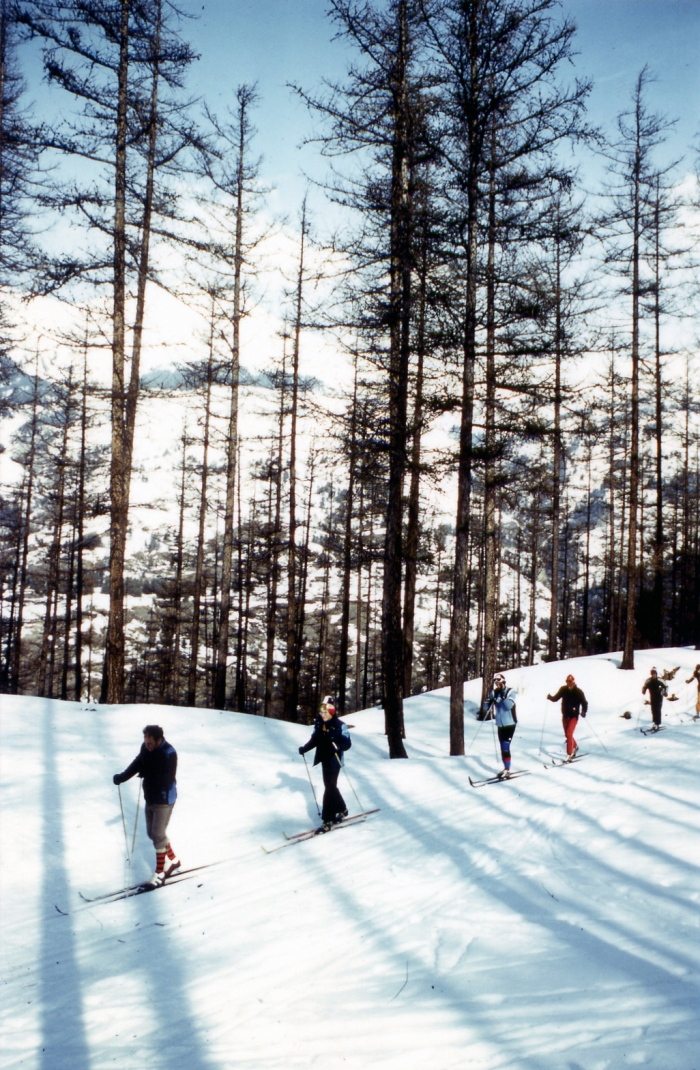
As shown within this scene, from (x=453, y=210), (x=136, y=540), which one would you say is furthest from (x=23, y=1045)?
(x=136, y=540)

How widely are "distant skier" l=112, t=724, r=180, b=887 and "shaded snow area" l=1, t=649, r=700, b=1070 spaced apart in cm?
46

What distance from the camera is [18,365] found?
15078mm

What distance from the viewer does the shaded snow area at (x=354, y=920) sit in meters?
3.39

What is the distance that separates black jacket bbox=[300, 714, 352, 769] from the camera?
7762mm

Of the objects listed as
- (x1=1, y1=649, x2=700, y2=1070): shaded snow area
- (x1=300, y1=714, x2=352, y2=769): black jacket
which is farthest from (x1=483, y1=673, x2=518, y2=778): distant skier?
(x1=300, y1=714, x2=352, y2=769): black jacket

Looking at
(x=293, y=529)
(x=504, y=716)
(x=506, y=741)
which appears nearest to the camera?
(x=506, y=741)

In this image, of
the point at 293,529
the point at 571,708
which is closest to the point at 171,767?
the point at 571,708

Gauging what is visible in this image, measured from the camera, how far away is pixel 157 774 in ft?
21.0

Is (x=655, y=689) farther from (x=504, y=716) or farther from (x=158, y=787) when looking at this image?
(x=158, y=787)

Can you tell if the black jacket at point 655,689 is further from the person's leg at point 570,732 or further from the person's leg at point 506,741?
the person's leg at point 506,741

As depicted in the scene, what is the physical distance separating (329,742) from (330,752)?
131 mm

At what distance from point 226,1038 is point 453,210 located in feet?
40.5

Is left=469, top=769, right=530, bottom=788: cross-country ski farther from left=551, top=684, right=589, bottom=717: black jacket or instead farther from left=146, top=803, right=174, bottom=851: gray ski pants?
left=146, top=803, right=174, bottom=851: gray ski pants

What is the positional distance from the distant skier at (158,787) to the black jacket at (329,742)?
6.32 feet
